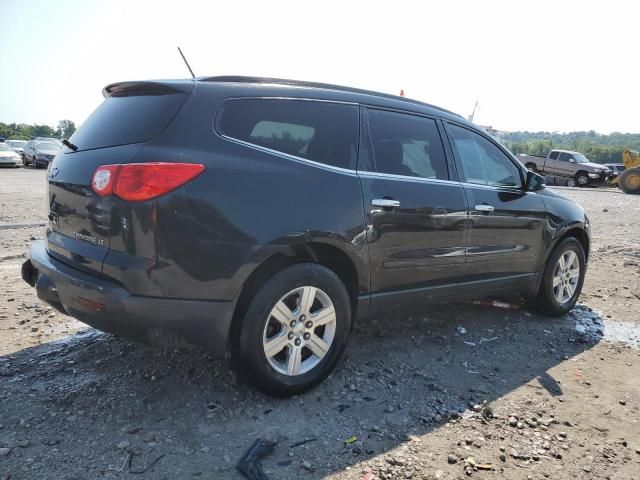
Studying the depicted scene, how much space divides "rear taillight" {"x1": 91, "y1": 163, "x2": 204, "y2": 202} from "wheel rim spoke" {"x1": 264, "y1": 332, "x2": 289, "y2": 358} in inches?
39.6

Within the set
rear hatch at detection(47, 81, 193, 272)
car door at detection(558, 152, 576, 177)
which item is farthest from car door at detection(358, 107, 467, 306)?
car door at detection(558, 152, 576, 177)

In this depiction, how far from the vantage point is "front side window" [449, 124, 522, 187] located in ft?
13.4

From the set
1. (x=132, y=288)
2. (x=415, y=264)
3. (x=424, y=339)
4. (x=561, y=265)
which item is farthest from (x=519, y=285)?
(x=132, y=288)

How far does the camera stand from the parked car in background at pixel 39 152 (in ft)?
85.5

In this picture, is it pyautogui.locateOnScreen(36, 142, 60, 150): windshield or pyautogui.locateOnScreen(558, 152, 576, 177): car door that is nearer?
pyautogui.locateOnScreen(36, 142, 60, 150): windshield

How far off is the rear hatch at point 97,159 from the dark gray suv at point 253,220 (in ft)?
0.04

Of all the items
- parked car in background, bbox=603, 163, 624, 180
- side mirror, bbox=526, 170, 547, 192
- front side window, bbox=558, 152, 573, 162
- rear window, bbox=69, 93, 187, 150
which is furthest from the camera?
parked car in background, bbox=603, 163, 624, 180

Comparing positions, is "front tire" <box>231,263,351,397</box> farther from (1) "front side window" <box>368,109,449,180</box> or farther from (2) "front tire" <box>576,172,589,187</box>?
(2) "front tire" <box>576,172,589,187</box>

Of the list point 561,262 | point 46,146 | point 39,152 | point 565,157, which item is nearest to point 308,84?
point 561,262

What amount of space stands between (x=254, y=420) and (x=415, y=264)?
1511 millimetres

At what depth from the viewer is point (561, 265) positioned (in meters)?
4.93

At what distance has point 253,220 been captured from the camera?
8.86 feet

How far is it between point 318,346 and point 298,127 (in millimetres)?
1330

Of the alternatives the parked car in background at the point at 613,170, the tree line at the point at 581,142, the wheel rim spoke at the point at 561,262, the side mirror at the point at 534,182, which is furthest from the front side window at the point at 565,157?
the tree line at the point at 581,142
